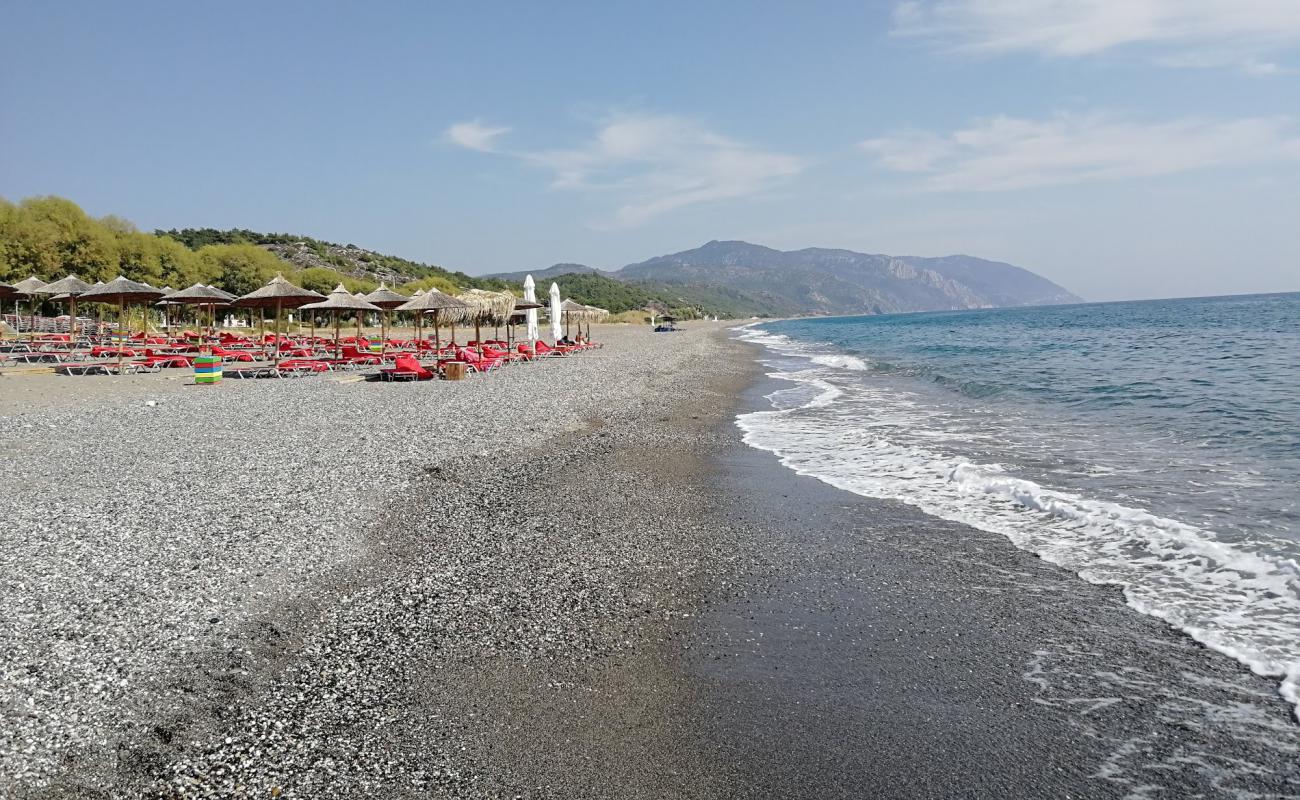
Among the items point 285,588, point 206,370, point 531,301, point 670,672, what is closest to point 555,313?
point 531,301

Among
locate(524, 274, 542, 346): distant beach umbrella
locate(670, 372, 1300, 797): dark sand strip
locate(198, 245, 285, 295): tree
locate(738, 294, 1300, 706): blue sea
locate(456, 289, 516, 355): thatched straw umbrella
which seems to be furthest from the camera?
locate(198, 245, 285, 295): tree

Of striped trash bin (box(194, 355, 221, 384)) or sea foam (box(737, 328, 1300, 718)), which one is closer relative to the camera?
sea foam (box(737, 328, 1300, 718))

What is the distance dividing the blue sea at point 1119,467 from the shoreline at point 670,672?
0.53m

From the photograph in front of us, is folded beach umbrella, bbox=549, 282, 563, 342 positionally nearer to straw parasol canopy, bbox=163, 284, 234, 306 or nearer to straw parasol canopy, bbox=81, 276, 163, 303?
straw parasol canopy, bbox=163, 284, 234, 306

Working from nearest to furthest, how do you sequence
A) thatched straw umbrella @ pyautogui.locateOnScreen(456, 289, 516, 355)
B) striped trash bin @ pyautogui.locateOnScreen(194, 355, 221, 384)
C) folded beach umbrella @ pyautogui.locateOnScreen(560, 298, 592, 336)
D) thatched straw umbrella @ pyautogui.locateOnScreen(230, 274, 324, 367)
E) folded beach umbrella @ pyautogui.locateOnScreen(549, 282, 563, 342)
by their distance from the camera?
striped trash bin @ pyautogui.locateOnScreen(194, 355, 221, 384) < thatched straw umbrella @ pyautogui.locateOnScreen(230, 274, 324, 367) < thatched straw umbrella @ pyautogui.locateOnScreen(456, 289, 516, 355) < folded beach umbrella @ pyautogui.locateOnScreen(549, 282, 563, 342) < folded beach umbrella @ pyautogui.locateOnScreen(560, 298, 592, 336)

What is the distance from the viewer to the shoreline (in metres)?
3.15

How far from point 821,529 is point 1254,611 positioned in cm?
308

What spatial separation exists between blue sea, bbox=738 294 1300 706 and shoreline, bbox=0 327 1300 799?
0.53 m

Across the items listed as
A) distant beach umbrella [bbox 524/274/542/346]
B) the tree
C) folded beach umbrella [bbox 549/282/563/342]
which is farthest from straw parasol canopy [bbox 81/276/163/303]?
the tree

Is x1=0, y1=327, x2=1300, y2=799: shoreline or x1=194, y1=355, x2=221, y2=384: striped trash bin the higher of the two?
x1=194, y1=355, x2=221, y2=384: striped trash bin

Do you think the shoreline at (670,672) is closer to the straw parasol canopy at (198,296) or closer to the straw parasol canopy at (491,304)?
the straw parasol canopy at (198,296)

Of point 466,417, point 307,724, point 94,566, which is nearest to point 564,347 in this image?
point 466,417

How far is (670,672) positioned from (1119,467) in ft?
24.2

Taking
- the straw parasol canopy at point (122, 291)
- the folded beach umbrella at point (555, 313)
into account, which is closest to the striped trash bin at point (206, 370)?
the straw parasol canopy at point (122, 291)
